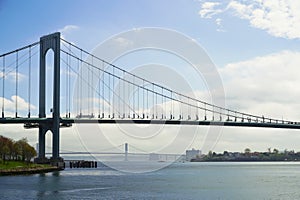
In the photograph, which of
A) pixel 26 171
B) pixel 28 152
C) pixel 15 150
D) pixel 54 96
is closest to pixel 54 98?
pixel 54 96

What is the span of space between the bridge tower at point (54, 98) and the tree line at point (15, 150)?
12.2 ft

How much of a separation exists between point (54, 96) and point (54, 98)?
7.8 inches

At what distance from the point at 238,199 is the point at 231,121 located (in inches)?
1350

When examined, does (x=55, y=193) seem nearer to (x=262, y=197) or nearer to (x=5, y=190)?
(x=5, y=190)

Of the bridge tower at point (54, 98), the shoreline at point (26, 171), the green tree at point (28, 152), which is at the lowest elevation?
the shoreline at point (26, 171)

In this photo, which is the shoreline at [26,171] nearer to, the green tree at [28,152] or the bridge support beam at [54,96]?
the bridge support beam at [54,96]

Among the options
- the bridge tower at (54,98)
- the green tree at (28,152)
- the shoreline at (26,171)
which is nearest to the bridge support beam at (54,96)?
the bridge tower at (54,98)

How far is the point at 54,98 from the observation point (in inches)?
2188

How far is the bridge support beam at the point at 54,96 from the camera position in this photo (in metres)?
55.5

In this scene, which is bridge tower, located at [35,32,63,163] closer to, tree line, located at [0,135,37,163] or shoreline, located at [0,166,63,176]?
shoreline, located at [0,166,63,176]

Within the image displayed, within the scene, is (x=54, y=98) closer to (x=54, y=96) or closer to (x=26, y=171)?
(x=54, y=96)

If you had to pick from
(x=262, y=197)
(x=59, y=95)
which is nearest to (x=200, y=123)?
(x=59, y=95)

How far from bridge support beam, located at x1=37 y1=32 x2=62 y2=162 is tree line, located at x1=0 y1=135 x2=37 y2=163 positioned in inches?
175

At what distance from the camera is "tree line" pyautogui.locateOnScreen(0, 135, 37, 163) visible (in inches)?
2432
